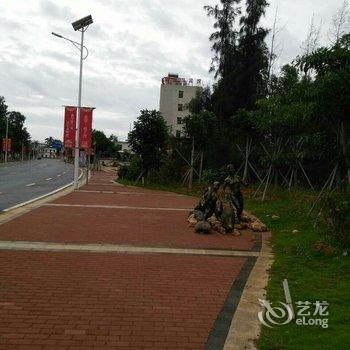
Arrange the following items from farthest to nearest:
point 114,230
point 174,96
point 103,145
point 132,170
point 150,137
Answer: point 103,145, point 174,96, point 132,170, point 150,137, point 114,230

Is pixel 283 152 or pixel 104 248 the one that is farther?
pixel 283 152

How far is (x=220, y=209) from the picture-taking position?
12273 mm

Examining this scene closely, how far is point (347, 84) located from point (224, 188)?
4.17 meters

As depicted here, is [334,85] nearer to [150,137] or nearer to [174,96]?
[150,137]

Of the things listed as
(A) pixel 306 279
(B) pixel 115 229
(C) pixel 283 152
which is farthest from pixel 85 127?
(A) pixel 306 279

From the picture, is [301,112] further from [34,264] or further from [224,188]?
[34,264]

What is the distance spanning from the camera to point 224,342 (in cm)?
478

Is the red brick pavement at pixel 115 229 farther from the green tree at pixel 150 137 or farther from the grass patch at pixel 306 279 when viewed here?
the green tree at pixel 150 137

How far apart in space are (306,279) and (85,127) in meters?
22.4

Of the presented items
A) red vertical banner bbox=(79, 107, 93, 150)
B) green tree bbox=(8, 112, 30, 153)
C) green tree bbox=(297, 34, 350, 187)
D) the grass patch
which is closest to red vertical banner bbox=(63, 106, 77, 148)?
red vertical banner bbox=(79, 107, 93, 150)

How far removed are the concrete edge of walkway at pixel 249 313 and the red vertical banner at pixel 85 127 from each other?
2090 cm

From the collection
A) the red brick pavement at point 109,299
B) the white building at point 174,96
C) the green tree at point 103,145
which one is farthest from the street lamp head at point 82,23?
the green tree at point 103,145

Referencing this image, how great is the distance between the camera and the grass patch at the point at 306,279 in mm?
4766

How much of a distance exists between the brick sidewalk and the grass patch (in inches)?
20.4
